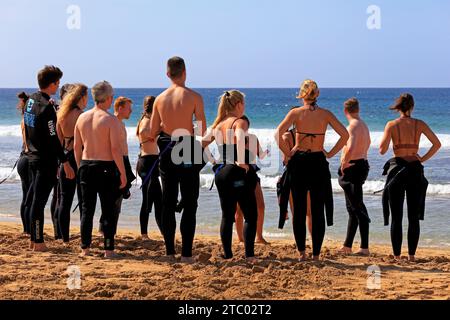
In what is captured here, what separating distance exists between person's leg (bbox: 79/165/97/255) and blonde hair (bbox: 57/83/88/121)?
2.72 ft

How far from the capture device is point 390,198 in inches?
296

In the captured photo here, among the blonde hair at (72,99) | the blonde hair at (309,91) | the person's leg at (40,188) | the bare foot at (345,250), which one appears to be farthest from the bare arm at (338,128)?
the person's leg at (40,188)

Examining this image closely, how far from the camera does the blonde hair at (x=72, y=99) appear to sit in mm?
7320

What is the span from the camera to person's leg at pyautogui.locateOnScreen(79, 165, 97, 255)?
6836 mm

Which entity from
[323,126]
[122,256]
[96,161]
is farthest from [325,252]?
[96,161]

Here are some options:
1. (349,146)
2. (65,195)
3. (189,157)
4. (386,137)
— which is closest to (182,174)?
(189,157)

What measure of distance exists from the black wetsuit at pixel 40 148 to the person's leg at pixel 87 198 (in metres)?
0.39

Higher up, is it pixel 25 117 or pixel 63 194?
pixel 25 117

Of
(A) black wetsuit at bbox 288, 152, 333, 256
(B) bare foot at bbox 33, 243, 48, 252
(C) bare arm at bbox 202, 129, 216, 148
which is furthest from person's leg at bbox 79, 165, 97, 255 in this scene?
(A) black wetsuit at bbox 288, 152, 333, 256

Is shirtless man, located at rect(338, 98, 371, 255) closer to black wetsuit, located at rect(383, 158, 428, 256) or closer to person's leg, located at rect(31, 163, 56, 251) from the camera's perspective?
black wetsuit, located at rect(383, 158, 428, 256)

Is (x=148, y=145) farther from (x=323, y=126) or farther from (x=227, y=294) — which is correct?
(x=227, y=294)

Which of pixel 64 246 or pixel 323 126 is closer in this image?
pixel 323 126
